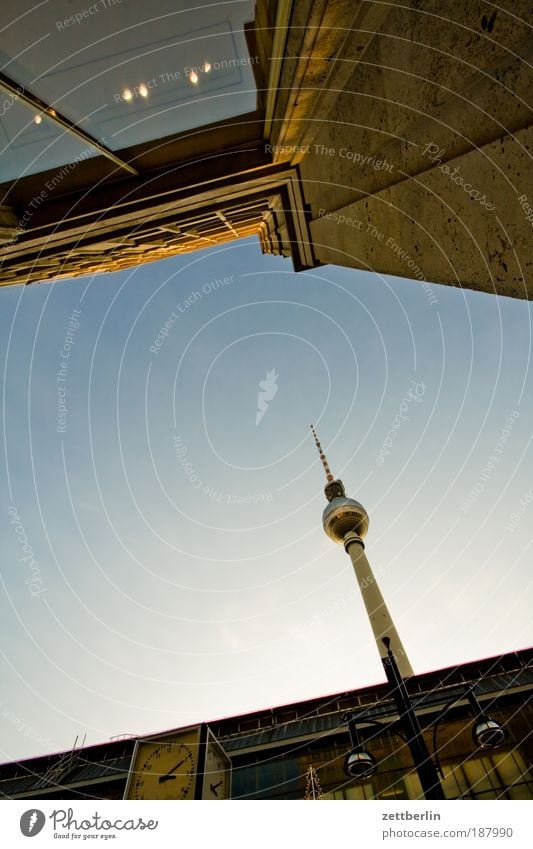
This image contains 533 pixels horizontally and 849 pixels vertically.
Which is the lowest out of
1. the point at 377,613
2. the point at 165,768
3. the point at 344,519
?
the point at 165,768

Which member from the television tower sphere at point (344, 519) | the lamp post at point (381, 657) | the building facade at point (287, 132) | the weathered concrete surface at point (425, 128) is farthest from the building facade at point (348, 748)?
the television tower sphere at point (344, 519)

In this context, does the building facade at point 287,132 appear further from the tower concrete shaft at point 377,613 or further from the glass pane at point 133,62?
the tower concrete shaft at point 377,613

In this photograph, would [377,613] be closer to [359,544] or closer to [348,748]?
[359,544]

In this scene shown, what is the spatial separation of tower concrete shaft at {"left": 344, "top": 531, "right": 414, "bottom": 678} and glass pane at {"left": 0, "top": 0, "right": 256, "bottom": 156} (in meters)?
25.5

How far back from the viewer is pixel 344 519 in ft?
135

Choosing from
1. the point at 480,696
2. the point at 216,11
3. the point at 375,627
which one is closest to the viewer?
the point at 216,11

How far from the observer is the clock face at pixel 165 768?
26.7ft

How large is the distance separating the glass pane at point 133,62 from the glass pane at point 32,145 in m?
0.37

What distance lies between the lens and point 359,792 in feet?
44.3

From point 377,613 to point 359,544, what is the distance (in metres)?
9.30

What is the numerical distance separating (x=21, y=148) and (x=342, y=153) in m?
6.04

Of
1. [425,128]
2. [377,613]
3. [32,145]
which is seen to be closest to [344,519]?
[377,613]
